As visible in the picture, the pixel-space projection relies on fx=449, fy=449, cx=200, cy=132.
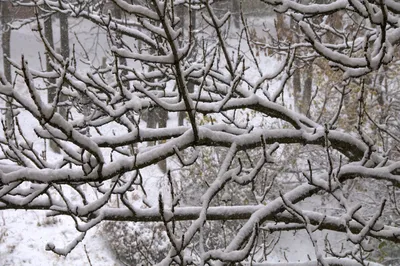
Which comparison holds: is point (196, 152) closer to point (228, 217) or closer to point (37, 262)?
point (228, 217)

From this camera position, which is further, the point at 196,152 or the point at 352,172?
the point at 352,172

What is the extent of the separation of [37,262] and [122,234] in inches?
75.0

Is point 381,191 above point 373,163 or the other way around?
the other way around

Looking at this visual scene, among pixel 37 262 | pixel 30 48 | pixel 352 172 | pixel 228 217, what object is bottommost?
pixel 37 262

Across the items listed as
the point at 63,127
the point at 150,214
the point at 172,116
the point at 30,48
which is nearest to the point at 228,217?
the point at 150,214

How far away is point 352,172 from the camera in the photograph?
2988 mm

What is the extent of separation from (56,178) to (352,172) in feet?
6.18

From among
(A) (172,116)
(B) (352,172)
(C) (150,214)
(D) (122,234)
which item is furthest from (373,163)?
(A) (172,116)

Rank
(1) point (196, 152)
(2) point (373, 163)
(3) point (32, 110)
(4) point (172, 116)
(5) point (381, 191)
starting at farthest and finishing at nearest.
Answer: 1. (4) point (172, 116)
2. (5) point (381, 191)
3. (2) point (373, 163)
4. (1) point (196, 152)
5. (3) point (32, 110)

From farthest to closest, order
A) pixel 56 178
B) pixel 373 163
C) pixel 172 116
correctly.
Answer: pixel 172 116
pixel 373 163
pixel 56 178

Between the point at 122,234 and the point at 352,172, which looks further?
the point at 122,234

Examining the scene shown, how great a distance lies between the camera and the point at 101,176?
2.27 meters

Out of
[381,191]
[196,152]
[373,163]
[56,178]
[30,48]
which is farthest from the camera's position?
[30,48]

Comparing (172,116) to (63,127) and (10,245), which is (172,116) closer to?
(10,245)
